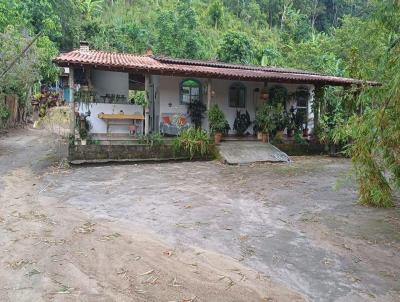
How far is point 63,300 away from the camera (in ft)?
10.8

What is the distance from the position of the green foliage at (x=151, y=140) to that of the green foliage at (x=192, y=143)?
0.49 metres

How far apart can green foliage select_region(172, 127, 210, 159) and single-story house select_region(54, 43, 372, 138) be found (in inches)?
46.7

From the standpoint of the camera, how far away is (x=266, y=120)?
13.4 meters

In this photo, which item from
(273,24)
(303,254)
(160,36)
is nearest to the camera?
(303,254)

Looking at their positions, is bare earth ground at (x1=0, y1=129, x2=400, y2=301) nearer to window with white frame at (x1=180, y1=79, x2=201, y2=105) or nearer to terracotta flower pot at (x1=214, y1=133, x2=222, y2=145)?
terracotta flower pot at (x1=214, y1=133, x2=222, y2=145)

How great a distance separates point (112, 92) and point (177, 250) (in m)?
11.4

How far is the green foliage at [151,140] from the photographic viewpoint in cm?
1181

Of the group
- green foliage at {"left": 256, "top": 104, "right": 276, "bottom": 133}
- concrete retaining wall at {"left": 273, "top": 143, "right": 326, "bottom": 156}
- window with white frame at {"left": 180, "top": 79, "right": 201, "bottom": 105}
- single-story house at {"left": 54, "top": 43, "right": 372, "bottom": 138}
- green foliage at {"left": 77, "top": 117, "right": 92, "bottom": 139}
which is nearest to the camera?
green foliage at {"left": 77, "top": 117, "right": 92, "bottom": 139}

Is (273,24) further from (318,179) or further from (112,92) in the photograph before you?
(318,179)

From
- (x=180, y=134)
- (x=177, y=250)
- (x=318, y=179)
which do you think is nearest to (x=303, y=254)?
(x=177, y=250)

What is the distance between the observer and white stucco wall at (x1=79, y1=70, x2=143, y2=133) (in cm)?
1287

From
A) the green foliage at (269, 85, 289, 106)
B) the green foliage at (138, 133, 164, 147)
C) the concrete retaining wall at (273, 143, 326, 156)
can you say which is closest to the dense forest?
the concrete retaining wall at (273, 143, 326, 156)

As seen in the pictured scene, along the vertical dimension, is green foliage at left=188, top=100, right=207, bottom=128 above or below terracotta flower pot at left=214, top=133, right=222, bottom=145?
above

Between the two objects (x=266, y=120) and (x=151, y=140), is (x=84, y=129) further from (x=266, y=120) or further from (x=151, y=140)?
(x=266, y=120)
